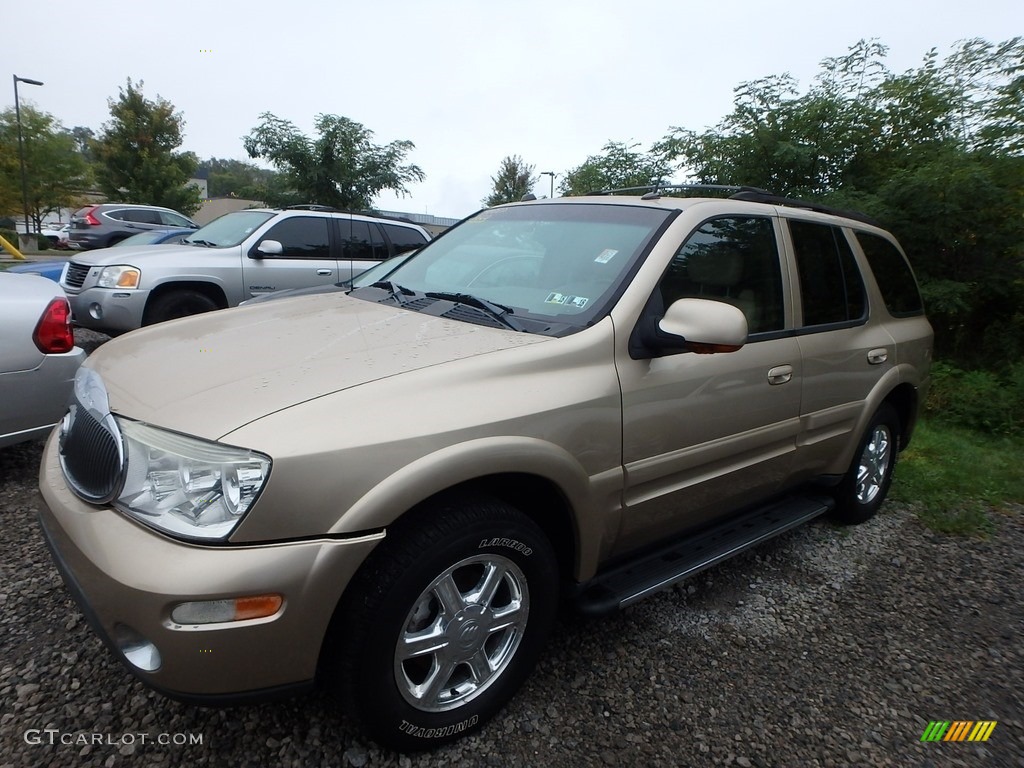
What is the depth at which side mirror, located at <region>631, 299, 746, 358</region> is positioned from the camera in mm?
2182

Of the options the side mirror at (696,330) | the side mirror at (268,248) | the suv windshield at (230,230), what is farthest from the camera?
the suv windshield at (230,230)

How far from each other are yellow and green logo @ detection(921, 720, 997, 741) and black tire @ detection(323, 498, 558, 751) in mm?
1374

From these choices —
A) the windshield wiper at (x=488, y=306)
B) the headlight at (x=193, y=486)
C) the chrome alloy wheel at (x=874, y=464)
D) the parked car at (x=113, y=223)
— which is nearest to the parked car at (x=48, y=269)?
the windshield wiper at (x=488, y=306)

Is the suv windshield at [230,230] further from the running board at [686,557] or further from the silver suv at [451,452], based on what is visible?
the running board at [686,557]

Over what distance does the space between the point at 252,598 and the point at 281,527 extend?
0.59 ft

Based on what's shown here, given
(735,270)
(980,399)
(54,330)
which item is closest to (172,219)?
(54,330)

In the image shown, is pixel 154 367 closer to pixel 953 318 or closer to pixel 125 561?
pixel 125 561

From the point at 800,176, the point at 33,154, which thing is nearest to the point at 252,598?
the point at 800,176

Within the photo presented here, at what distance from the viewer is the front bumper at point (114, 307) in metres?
6.09

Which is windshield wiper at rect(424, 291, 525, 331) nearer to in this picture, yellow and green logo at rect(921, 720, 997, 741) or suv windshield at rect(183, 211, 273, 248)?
yellow and green logo at rect(921, 720, 997, 741)

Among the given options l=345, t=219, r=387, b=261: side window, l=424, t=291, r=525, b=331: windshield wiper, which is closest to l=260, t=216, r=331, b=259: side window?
l=345, t=219, r=387, b=261: side window

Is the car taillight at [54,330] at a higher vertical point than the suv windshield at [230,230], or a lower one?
lower

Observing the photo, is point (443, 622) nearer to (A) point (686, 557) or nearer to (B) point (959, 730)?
(A) point (686, 557)
